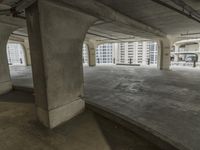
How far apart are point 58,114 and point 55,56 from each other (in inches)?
53.9

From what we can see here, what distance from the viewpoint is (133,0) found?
341 centimetres

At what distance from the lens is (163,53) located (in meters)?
10.7

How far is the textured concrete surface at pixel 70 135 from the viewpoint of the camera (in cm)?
237

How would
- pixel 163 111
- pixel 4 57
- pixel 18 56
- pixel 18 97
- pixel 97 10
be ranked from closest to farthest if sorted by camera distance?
pixel 163 111
pixel 97 10
pixel 18 97
pixel 4 57
pixel 18 56

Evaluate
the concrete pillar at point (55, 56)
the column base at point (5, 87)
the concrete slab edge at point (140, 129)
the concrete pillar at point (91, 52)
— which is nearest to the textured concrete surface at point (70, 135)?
the concrete slab edge at point (140, 129)

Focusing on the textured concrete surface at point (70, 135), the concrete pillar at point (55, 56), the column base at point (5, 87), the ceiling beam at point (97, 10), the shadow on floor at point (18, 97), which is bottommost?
the textured concrete surface at point (70, 135)

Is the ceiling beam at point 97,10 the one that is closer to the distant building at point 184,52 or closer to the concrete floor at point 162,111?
the concrete floor at point 162,111

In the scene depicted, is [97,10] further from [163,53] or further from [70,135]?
[163,53]

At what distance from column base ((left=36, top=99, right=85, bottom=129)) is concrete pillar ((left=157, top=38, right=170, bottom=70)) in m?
9.53

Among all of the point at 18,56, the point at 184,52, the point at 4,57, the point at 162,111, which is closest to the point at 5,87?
the point at 4,57

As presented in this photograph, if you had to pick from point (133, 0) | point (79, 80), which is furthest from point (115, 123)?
point (133, 0)

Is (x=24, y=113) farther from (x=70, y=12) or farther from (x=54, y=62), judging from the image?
(x=70, y=12)

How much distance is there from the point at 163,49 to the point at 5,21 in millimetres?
10615

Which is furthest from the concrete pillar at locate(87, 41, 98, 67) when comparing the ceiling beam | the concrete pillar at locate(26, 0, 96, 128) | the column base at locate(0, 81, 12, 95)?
the concrete pillar at locate(26, 0, 96, 128)
